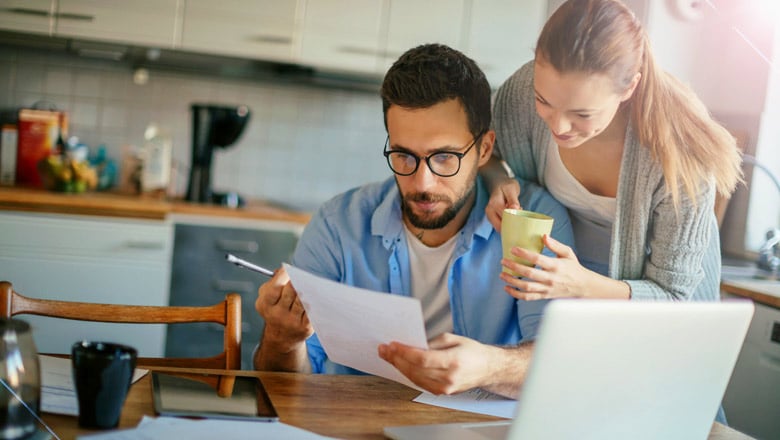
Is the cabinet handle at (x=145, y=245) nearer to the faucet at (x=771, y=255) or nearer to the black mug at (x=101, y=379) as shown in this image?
the black mug at (x=101, y=379)

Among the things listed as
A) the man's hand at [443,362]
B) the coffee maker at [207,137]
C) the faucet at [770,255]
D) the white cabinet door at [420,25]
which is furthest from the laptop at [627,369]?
the white cabinet door at [420,25]

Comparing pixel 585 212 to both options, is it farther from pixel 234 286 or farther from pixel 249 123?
pixel 249 123

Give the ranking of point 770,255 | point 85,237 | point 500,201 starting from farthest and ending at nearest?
point 85,237, point 770,255, point 500,201

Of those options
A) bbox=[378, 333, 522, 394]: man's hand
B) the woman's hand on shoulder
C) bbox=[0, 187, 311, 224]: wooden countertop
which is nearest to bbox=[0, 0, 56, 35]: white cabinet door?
bbox=[0, 187, 311, 224]: wooden countertop

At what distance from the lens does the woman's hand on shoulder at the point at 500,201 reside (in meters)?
1.43

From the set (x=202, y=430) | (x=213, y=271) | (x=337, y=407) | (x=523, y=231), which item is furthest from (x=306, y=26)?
(x=202, y=430)

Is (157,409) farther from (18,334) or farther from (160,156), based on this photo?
(160,156)

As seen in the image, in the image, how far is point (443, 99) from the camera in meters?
1.47

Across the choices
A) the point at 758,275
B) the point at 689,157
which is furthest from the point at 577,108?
the point at 758,275

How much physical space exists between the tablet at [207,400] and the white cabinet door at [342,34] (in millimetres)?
1967

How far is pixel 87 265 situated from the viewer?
2619mm

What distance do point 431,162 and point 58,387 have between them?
72 centimetres

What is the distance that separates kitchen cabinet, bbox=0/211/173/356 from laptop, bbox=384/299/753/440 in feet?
5.98

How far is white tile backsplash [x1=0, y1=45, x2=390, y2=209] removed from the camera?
118 inches
